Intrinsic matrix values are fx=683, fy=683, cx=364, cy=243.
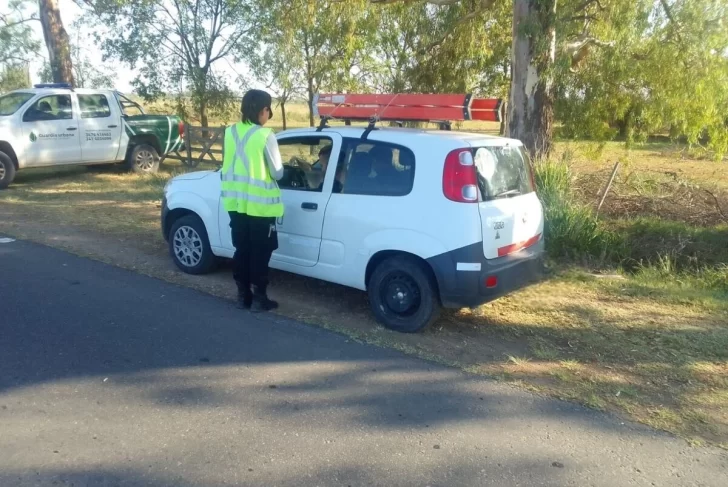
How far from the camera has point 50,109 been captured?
13.7 m

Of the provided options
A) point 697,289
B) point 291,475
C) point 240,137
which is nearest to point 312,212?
point 240,137

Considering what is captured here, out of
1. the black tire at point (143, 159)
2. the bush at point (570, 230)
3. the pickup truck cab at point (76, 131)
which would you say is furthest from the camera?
the black tire at point (143, 159)

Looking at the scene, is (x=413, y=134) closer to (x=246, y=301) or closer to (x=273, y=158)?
(x=273, y=158)

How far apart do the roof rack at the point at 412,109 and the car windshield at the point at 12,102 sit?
30.1 feet

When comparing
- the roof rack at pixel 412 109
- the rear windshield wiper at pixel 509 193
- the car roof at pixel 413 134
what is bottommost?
the rear windshield wiper at pixel 509 193

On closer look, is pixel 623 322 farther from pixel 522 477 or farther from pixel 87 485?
pixel 87 485

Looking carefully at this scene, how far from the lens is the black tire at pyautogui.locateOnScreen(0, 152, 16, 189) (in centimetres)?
1307

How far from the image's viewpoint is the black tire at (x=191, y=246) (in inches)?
281

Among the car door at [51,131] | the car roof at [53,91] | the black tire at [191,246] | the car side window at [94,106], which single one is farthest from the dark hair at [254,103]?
the car side window at [94,106]

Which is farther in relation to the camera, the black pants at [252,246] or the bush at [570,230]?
→ the bush at [570,230]

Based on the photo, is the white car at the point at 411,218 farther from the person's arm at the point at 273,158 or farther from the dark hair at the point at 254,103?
the dark hair at the point at 254,103

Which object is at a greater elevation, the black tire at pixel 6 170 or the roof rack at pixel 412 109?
the roof rack at pixel 412 109

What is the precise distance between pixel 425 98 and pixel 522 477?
370 centimetres

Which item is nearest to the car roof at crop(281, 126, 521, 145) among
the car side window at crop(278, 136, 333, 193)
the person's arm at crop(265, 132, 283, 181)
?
the car side window at crop(278, 136, 333, 193)
